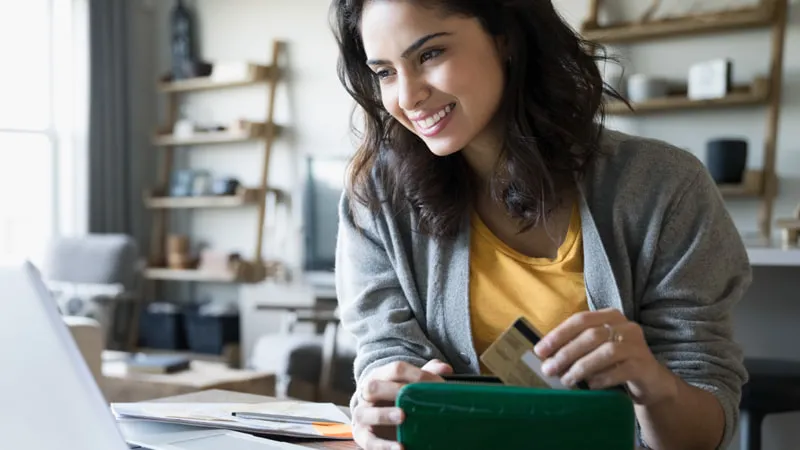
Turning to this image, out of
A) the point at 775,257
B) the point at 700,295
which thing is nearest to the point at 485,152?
the point at 700,295

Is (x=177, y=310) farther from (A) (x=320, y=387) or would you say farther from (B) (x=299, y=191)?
(A) (x=320, y=387)

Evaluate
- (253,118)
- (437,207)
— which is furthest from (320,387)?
(437,207)

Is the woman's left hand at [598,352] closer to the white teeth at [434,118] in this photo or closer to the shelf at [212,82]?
the white teeth at [434,118]

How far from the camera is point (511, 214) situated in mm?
1233

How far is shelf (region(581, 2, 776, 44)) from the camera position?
12.0ft

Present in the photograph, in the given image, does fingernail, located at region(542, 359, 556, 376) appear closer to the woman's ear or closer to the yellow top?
the yellow top

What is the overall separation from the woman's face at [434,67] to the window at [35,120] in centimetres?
447

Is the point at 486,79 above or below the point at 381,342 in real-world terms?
above

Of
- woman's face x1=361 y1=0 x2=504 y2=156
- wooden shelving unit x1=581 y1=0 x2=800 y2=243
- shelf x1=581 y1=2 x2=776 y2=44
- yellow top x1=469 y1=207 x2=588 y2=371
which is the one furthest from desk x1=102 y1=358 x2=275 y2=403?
woman's face x1=361 y1=0 x2=504 y2=156

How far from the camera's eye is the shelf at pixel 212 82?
5133 millimetres

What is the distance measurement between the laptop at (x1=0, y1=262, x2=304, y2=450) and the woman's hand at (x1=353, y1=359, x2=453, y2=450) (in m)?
0.27

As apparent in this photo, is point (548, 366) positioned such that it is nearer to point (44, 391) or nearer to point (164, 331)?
point (44, 391)

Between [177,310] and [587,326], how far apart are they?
176 inches

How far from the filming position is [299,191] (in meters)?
5.09
